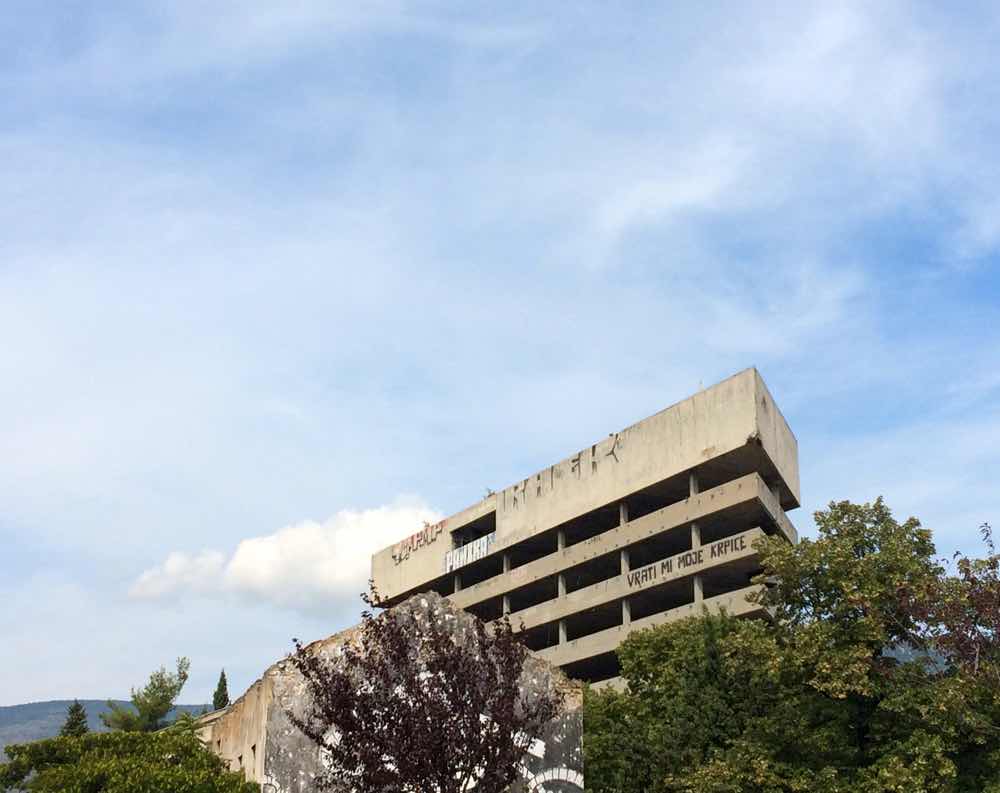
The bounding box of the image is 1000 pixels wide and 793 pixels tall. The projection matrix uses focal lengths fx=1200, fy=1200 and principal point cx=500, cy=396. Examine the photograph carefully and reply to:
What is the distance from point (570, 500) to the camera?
2621 inches

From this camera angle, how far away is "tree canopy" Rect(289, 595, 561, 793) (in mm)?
16781

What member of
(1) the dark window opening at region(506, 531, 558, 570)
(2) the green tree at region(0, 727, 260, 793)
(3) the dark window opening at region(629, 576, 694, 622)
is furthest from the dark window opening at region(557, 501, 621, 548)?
(2) the green tree at region(0, 727, 260, 793)

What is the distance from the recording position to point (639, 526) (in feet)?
199

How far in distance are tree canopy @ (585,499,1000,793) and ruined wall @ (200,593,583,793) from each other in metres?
9.06

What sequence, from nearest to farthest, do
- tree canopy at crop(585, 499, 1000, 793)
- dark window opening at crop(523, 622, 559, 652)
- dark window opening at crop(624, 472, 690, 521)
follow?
tree canopy at crop(585, 499, 1000, 793), dark window opening at crop(624, 472, 690, 521), dark window opening at crop(523, 622, 559, 652)

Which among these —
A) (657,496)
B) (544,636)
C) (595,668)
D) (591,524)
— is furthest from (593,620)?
(657,496)

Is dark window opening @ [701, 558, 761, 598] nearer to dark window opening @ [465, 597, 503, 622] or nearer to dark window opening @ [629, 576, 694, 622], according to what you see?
dark window opening @ [629, 576, 694, 622]

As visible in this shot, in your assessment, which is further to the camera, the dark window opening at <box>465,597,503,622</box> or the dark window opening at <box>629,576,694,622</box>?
the dark window opening at <box>465,597,503,622</box>

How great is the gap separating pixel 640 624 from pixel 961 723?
3270 cm

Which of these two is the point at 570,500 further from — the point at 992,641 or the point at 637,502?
the point at 992,641

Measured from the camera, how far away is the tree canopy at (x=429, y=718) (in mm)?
16781

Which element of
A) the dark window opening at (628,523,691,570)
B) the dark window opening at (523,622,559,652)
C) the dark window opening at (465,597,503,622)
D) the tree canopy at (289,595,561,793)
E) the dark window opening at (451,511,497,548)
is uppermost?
the dark window opening at (451,511,497,548)

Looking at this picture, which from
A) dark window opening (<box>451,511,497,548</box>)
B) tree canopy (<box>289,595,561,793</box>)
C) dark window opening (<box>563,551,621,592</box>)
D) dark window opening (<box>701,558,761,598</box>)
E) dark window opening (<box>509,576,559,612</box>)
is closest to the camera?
tree canopy (<box>289,595,561,793</box>)

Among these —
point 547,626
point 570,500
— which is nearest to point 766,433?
point 570,500
